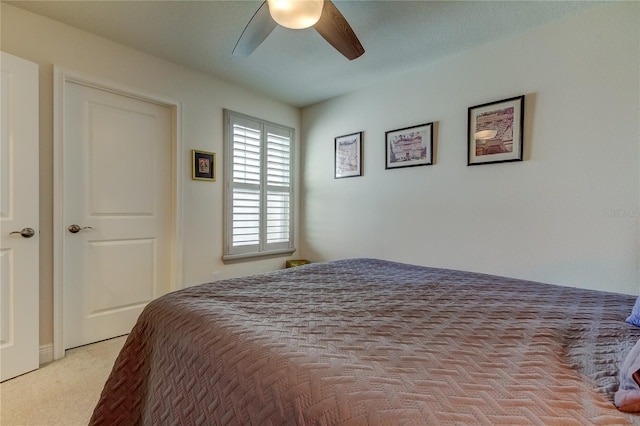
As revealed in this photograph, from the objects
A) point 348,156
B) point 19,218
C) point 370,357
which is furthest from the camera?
point 348,156

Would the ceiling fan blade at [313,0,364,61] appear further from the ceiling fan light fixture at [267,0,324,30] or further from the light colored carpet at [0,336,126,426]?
the light colored carpet at [0,336,126,426]

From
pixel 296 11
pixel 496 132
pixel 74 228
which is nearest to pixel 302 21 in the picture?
pixel 296 11

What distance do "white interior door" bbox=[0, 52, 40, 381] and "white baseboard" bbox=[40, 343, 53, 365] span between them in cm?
11

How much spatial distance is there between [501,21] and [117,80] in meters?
2.89

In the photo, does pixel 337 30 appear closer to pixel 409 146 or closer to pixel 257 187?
pixel 409 146

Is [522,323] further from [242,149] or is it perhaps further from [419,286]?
[242,149]

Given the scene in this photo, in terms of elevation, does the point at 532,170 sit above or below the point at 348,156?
below

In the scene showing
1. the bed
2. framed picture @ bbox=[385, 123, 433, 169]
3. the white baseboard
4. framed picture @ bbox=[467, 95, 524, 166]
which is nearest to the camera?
the bed

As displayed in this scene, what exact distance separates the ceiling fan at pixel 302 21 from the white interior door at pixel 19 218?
4.55ft

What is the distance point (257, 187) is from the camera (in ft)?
11.1

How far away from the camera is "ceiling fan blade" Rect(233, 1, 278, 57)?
1.61 metres

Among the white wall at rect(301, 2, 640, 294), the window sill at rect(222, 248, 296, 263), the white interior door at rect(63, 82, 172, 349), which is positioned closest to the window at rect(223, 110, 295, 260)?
the window sill at rect(222, 248, 296, 263)

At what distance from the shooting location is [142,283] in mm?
2660

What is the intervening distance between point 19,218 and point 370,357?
7.74ft
